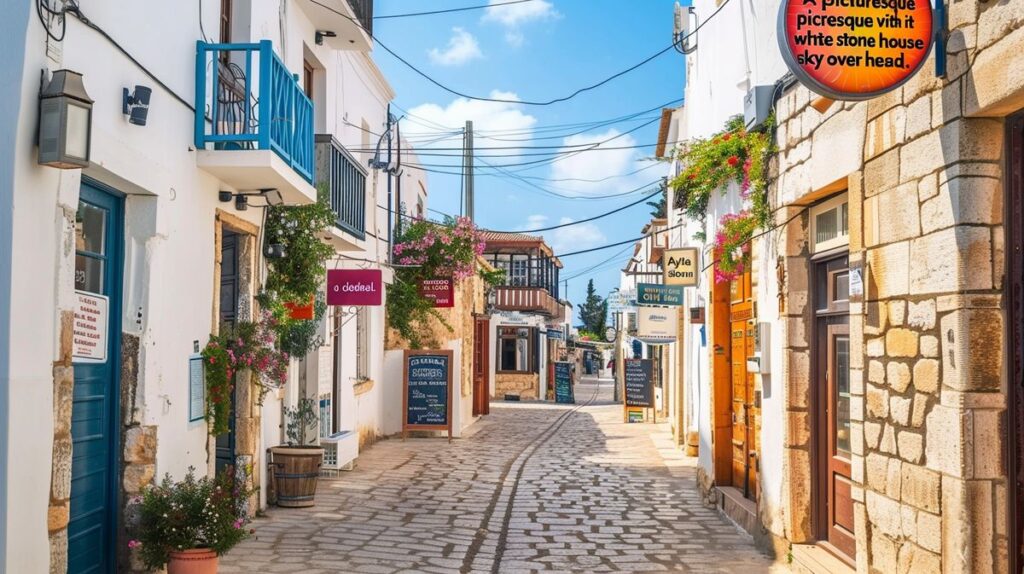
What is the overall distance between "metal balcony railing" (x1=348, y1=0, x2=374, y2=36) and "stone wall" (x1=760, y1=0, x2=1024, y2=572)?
7.34 meters

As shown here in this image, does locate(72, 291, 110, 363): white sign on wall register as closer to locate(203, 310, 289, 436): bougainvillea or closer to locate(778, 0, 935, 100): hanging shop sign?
locate(203, 310, 289, 436): bougainvillea

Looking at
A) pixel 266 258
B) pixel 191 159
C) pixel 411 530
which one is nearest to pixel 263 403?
pixel 266 258

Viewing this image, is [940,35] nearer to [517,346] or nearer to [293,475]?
[293,475]

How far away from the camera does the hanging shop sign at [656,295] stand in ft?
44.5

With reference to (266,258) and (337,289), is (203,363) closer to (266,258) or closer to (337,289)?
(266,258)

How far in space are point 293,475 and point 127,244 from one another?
369 cm

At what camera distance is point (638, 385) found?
838 inches

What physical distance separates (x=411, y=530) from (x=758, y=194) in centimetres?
417

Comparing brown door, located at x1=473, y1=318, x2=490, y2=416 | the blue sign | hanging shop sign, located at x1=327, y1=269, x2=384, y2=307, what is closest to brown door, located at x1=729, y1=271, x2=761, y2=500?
hanging shop sign, located at x1=327, y1=269, x2=384, y2=307

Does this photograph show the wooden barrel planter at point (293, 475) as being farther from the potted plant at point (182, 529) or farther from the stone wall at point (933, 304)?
the stone wall at point (933, 304)

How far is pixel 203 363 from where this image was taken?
24.3 feet

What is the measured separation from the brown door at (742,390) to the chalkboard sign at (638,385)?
10.7 m

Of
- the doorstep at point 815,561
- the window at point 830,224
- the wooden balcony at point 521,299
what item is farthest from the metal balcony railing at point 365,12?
the wooden balcony at point 521,299

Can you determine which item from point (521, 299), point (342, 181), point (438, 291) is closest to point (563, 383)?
point (521, 299)
